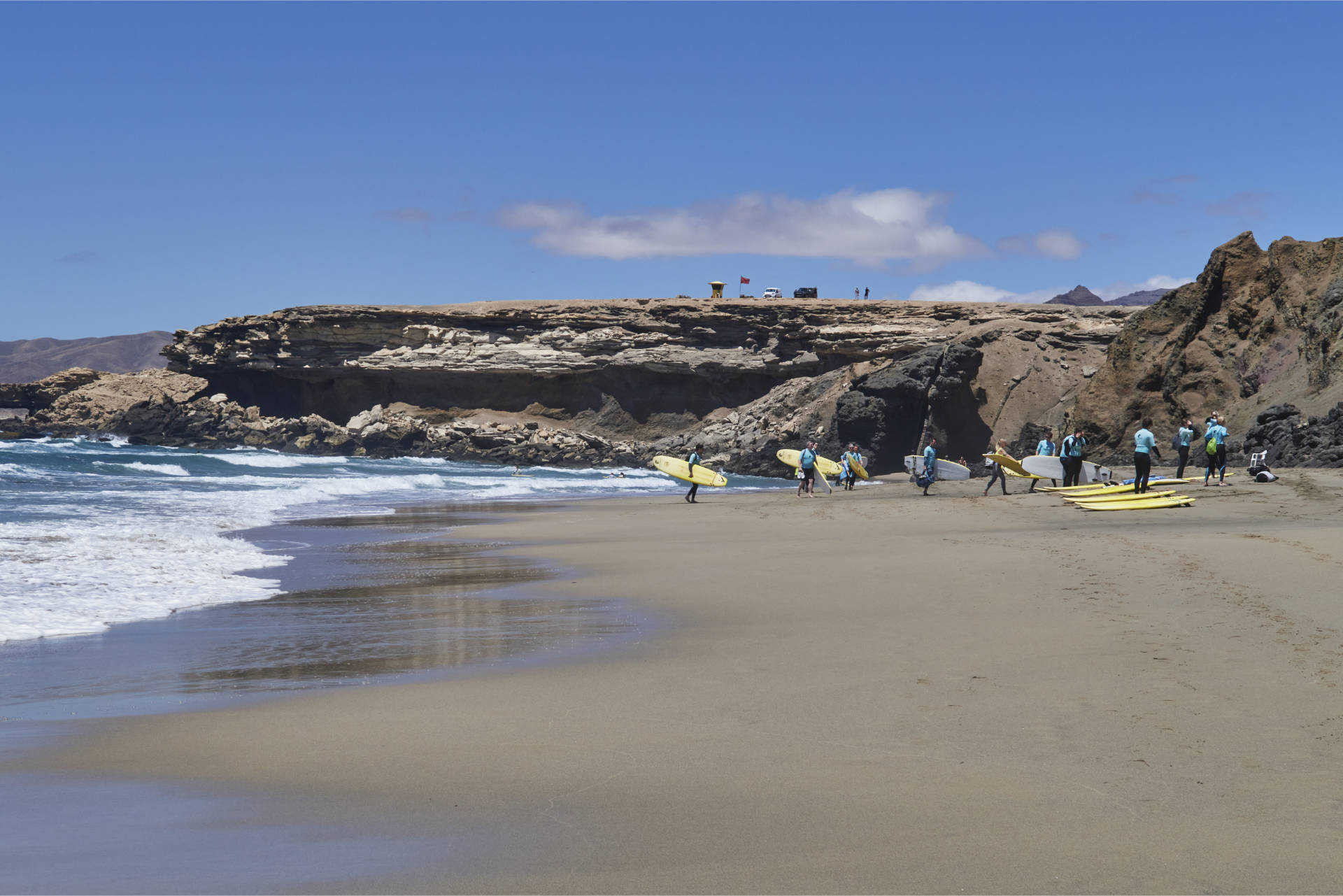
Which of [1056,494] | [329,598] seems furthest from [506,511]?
[329,598]

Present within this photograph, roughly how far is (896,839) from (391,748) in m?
2.25

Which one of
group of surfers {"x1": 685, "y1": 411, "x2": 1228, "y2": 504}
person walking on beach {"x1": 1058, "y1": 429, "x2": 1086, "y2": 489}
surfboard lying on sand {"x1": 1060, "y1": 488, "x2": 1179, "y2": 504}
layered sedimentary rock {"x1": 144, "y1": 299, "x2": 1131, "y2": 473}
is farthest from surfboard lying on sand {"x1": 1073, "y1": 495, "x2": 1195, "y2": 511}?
layered sedimentary rock {"x1": 144, "y1": 299, "x2": 1131, "y2": 473}

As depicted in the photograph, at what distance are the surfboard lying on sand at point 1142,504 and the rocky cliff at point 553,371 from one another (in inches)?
1268

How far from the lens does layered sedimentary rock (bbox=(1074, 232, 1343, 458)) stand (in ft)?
80.1

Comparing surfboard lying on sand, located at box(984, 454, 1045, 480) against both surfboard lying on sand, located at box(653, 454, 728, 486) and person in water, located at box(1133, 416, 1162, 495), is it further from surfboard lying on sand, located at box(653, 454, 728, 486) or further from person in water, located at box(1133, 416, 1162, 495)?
surfboard lying on sand, located at box(653, 454, 728, 486)

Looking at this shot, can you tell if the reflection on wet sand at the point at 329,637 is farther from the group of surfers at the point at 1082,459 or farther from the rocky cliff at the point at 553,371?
the rocky cliff at the point at 553,371

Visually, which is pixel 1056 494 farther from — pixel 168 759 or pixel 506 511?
pixel 168 759

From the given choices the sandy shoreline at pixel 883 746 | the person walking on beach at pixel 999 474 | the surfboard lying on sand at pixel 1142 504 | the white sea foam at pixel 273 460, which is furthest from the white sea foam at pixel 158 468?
the sandy shoreline at pixel 883 746

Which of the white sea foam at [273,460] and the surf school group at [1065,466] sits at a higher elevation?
the surf school group at [1065,466]

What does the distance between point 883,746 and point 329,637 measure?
4645mm

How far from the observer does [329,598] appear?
9523mm

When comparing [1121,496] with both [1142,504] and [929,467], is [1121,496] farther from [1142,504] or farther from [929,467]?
[929,467]

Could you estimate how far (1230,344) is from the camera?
2716 cm

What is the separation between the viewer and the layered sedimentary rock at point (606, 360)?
5138 cm
